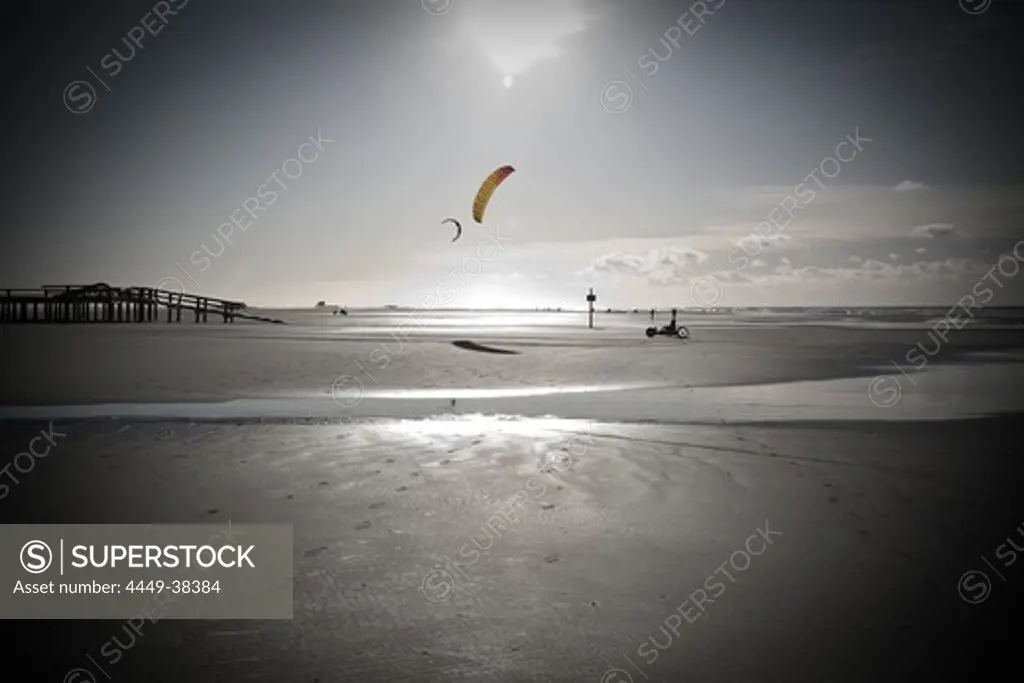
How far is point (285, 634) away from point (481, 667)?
1.45 meters

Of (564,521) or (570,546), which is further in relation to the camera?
(564,521)

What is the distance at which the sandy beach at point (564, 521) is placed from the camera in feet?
15.3

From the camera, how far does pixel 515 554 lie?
638 centimetres

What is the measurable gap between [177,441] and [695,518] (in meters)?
8.24

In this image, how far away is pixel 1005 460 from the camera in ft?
33.9

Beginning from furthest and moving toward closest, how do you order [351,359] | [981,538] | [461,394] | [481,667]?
[351,359]
[461,394]
[981,538]
[481,667]

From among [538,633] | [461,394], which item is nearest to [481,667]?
[538,633]

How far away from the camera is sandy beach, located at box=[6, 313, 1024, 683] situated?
465 centimetres

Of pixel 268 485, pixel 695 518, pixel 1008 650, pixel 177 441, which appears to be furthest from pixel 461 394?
pixel 1008 650

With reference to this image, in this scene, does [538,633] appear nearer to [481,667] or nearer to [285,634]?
[481,667]

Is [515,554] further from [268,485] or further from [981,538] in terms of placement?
[981,538]

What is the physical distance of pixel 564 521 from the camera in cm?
738

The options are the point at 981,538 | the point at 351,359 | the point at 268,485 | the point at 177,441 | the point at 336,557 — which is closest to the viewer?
the point at 336,557

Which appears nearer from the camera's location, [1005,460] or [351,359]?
[1005,460]
